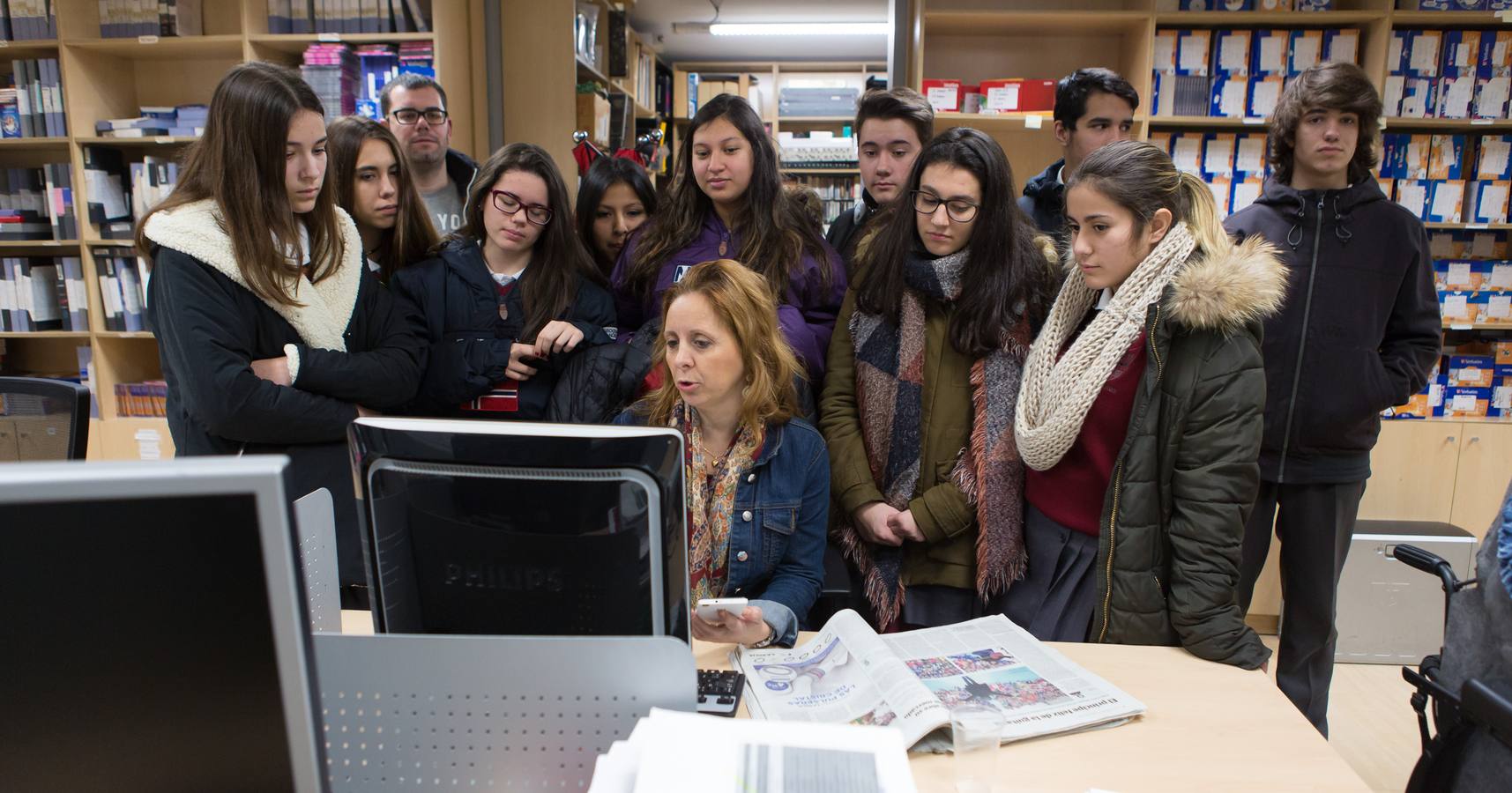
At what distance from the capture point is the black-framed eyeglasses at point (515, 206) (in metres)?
2.09

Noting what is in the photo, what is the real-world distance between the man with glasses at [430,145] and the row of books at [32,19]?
2.00m

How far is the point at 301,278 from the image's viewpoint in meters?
1.86

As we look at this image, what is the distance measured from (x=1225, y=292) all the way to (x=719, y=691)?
41.9 inches

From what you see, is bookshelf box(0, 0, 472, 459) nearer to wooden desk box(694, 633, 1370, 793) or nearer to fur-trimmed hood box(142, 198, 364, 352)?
fur-trimmed hood box(142, 198, 364, 352)

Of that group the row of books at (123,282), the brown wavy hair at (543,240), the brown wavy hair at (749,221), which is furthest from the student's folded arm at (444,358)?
the row of books at (123,282)

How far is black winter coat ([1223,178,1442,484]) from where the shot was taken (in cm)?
218

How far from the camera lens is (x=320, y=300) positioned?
1901mm

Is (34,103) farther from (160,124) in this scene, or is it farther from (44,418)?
(44,418)

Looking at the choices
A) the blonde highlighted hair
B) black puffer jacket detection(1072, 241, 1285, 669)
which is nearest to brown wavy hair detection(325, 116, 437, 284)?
the blonde highlighted hair

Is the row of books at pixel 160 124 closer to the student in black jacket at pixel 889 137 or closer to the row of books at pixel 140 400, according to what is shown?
the row of books at pixel 140 400

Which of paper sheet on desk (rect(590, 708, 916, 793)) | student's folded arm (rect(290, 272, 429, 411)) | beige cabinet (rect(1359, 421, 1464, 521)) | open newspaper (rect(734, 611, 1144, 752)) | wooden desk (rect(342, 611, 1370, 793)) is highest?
student's folded arm (rect(290, 272, 429, 411))

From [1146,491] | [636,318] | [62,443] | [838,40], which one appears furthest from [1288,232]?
[838,40]

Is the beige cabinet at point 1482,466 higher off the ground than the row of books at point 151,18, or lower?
lower

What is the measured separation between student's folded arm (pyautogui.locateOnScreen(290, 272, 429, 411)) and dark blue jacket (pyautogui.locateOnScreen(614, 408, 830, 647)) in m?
0.87
